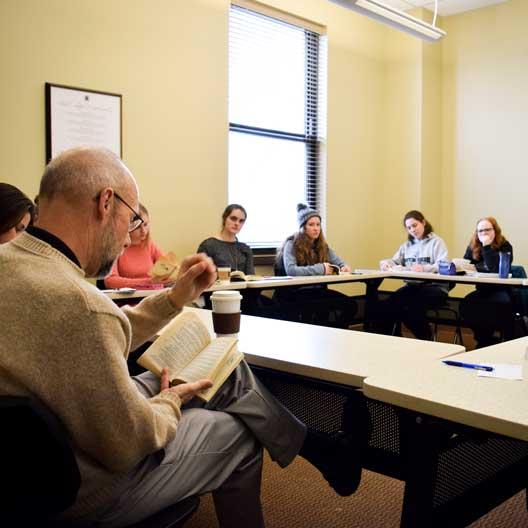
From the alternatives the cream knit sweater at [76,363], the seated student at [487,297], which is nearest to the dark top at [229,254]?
the seated student at [487,297]

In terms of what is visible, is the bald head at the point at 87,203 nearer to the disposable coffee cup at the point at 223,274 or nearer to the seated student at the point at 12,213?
the seated student at the point at 12,213

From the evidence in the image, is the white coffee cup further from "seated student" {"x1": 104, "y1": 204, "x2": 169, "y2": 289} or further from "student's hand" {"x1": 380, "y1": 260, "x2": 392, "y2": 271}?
"student's hand" {"x1": 380, "y1": 260, "x2": 392, "y2": 271}

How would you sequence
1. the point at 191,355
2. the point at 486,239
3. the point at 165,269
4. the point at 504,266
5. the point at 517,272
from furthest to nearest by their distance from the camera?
the point at 486,239, the point at 517,272, the point at 504,266, the point at 165,269, the point at 191,355

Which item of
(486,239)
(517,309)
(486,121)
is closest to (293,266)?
(486,239)

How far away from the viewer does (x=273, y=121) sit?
18.8ft

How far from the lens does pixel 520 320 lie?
4715 mm

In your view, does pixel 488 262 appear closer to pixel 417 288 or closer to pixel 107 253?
pixel 417 288

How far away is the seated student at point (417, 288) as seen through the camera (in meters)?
5.15

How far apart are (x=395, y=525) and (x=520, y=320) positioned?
3114 mm

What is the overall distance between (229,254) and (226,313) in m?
3.08

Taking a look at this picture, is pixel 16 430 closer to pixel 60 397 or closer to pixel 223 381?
pixel 60 397

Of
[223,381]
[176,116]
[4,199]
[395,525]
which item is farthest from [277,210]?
[223,381]

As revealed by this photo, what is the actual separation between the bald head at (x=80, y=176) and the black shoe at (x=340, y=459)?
81 centimetres

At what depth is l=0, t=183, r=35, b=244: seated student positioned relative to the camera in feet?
7.66
